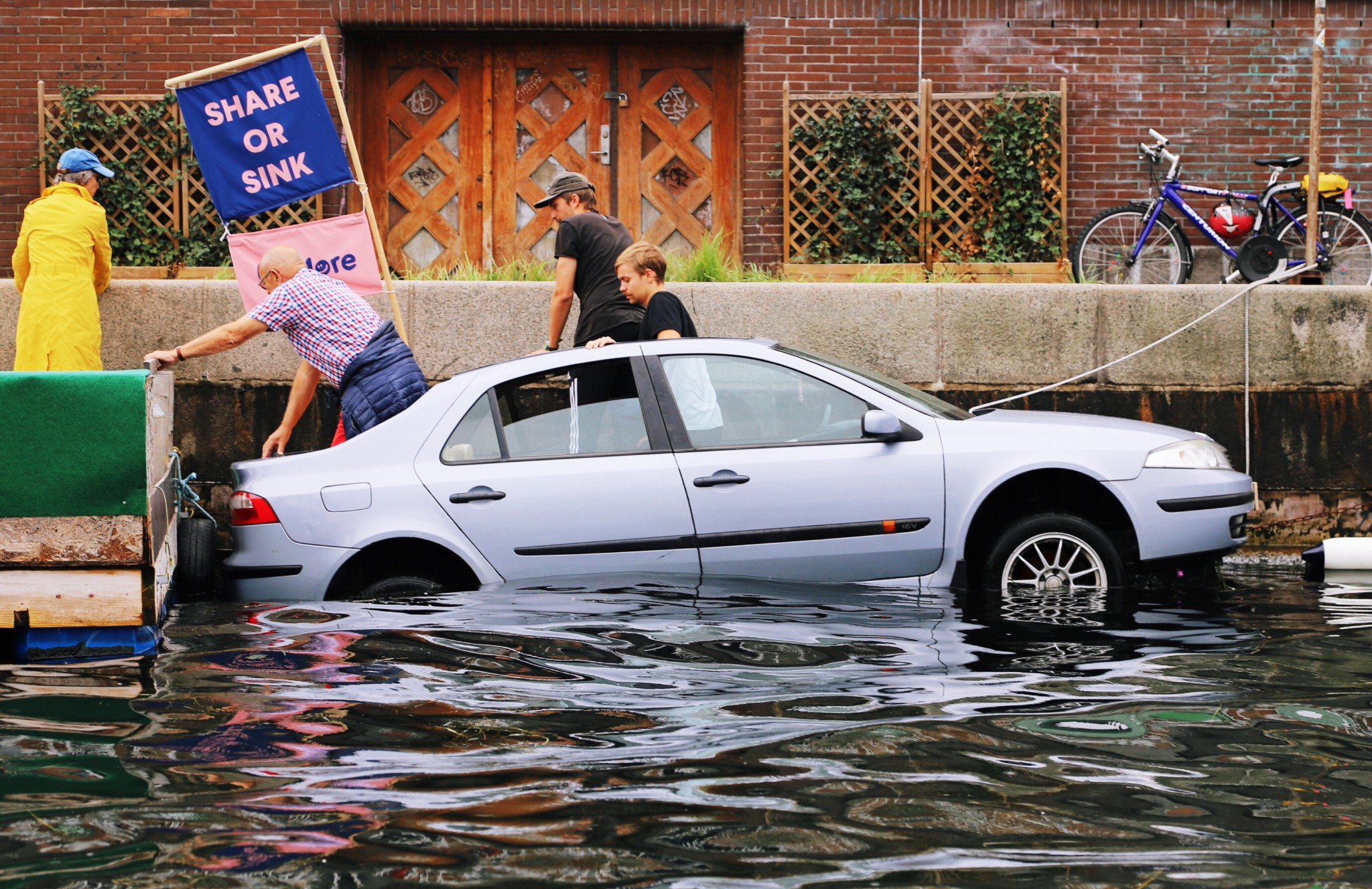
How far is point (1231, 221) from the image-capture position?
41.9ft

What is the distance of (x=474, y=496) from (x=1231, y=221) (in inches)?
350

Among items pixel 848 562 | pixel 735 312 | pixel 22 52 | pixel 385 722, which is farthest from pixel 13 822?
pixel 22 52

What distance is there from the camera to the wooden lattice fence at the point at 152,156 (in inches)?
507

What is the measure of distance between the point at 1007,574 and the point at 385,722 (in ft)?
10.1

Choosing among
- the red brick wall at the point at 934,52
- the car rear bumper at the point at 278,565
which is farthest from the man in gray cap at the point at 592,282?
the red brick wall at the point at 934,52

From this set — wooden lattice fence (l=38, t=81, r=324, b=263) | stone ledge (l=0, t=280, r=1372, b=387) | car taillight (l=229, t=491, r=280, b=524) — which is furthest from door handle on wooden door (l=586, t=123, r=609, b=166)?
car taillight (l=229, t=491, r=280, b=524)

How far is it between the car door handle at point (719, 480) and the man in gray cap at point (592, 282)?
191 centimetres

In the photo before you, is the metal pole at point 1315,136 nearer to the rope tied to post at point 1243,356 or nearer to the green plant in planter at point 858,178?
the rope tied to post at point 1243,356

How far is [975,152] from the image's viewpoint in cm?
1291

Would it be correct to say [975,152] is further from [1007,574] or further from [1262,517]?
[1007,574]

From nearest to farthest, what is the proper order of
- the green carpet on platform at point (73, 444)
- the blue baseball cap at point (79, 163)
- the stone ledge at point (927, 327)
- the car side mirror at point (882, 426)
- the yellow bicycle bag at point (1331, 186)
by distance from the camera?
the green carpet on platform at point (73, 444)
the car side mirror at point (882, 426)
the stone ledge at point (927, 327)
the blue baseball cap at point (79, 163)
the yellow bicycle bag at point (1331, 186)

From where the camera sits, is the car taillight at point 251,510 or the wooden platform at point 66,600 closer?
the wooden platform at point 66,600

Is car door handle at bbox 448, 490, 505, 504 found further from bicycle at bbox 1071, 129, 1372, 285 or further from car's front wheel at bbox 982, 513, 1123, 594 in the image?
bicycle at bbox 1071, 129, 1372, 285

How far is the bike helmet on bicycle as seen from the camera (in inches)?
503
